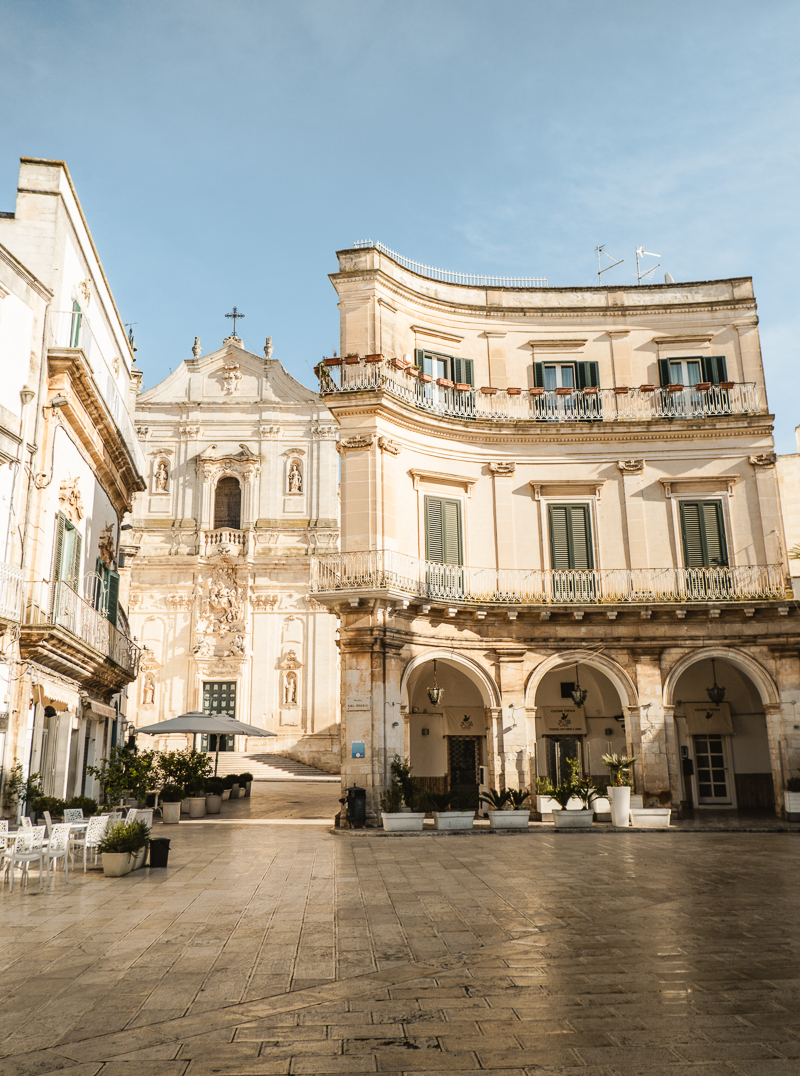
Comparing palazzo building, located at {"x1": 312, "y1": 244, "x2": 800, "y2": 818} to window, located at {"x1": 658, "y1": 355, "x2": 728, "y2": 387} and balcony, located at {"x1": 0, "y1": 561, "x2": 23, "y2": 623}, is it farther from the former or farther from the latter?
balcony, located at {"x1": 0, "y1": 561, "x2": 23, "y2": 623}

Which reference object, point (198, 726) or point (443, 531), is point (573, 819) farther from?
point (198, 726)

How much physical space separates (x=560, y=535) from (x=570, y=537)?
0.91 feet

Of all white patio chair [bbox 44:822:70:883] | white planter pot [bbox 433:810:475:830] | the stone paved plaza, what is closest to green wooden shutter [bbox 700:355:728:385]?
white planter pot [bbox 433:810:475:830]

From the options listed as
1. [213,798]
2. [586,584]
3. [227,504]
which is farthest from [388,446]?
[227,504]

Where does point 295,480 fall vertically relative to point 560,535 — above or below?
above

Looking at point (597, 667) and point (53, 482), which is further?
point (597, 667)

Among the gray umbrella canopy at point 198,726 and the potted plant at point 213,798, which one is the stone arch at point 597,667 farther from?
the potted plant at point 213,798

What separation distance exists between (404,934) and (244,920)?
189cm

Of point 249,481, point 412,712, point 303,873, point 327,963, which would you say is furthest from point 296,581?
point 327,963

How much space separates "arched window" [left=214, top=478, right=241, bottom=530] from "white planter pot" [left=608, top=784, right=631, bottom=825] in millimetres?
25670

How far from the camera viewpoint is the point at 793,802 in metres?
21.6

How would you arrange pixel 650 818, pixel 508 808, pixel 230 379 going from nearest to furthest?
1. pixel 650 818
2. pixel 508 808
3. pixel 230 379

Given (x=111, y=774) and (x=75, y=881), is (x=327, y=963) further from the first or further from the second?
(x=111, y=774)

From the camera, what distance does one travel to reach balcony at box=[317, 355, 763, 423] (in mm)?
25062
